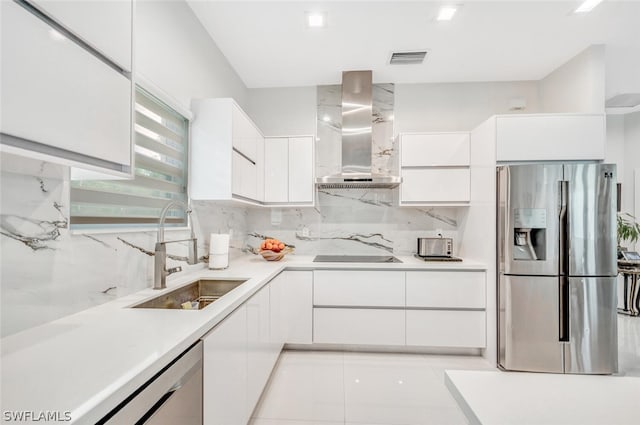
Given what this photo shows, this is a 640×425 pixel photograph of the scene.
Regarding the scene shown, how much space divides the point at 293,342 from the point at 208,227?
1.30m

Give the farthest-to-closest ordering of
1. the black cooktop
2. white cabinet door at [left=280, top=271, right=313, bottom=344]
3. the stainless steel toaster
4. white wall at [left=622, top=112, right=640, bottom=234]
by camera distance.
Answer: white wall at [left=622, top=112, right=640, bottom=234] < the stainless steel toaster < the black cooktop < white cabinet door at [left=280, top=271, right=313, bottom=344]

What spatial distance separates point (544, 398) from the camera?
0.72 metres

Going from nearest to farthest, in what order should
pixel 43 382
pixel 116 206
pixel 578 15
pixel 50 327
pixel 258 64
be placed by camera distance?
1. pixel 43 382
2. pixel 50 327
3. pixel 116 206
4. pixel 578 15
5. pixel 258 64

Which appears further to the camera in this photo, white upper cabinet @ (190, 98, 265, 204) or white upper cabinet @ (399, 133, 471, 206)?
white upper cabinet @ (399, 133, 471, 206)

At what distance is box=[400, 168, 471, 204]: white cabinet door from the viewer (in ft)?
9.66

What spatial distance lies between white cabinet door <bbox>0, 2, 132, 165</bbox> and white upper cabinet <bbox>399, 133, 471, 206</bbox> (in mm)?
2498

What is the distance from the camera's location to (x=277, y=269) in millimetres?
2367

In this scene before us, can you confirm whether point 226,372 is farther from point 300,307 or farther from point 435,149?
point 435,149

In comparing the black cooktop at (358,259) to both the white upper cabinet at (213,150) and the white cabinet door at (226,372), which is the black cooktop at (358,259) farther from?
the white cabinet door at (226,372)

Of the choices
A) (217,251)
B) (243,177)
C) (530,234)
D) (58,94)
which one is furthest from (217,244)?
(530,234)

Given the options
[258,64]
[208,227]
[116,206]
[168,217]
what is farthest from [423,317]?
[258,64]

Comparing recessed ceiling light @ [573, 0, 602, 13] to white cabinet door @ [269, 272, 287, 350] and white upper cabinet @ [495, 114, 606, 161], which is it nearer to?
white upper cabinet @ [495, 114, 606, 161]

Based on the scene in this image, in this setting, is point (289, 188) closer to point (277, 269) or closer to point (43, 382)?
point (277, 269)

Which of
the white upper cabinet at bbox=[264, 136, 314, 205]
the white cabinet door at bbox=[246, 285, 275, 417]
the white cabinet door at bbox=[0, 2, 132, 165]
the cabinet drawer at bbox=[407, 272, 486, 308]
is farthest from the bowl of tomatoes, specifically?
the white cabinet door at bbox=[0, 2, 132, 165]
